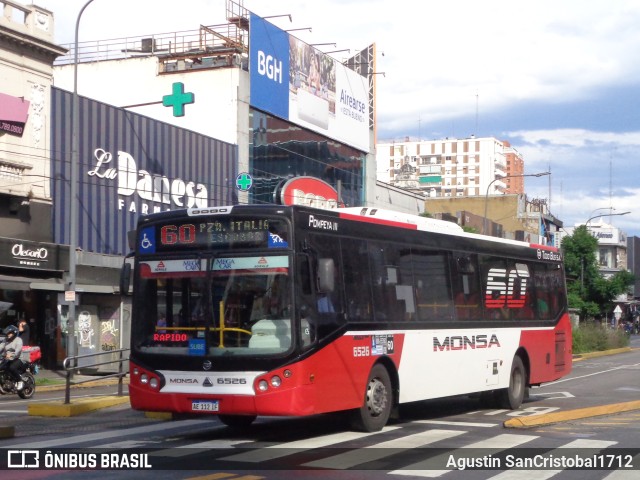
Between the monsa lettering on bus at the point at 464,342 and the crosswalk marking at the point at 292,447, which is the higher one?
the monsa lettering on bus at the point at 464,342

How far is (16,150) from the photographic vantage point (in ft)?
104

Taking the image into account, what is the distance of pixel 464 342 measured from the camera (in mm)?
16750

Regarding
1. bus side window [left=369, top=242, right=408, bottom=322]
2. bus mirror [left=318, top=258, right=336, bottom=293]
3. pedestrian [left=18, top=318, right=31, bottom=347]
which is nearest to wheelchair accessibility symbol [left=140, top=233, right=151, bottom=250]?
bus mirror [left=318, top=258, right=336, bottom=293]

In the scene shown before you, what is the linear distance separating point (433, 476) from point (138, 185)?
2920 cm

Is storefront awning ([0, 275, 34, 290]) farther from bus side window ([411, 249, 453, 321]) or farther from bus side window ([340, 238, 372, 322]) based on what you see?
bus side window ([340, 238, 372, 322])

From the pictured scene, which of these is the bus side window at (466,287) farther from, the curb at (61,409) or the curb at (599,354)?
the curb at (599,354)

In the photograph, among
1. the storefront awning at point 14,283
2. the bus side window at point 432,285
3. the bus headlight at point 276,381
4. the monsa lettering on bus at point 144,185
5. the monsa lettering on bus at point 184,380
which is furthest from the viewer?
the monsa lettering on bus at point 144,185

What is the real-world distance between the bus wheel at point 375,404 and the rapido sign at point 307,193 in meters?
31.0

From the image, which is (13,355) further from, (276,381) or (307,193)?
(307,193)

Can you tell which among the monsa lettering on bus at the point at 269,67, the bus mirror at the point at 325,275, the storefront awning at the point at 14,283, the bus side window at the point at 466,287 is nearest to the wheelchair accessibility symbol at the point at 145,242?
the bus mirror at the point at 325,275

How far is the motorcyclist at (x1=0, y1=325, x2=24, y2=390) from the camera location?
22438 mm

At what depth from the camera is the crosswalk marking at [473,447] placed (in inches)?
409

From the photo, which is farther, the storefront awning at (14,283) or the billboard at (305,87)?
the billboard at (305,87)

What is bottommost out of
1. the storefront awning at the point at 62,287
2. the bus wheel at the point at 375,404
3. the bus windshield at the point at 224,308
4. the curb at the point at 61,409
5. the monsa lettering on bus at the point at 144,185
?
the curb at the point at 61,409
